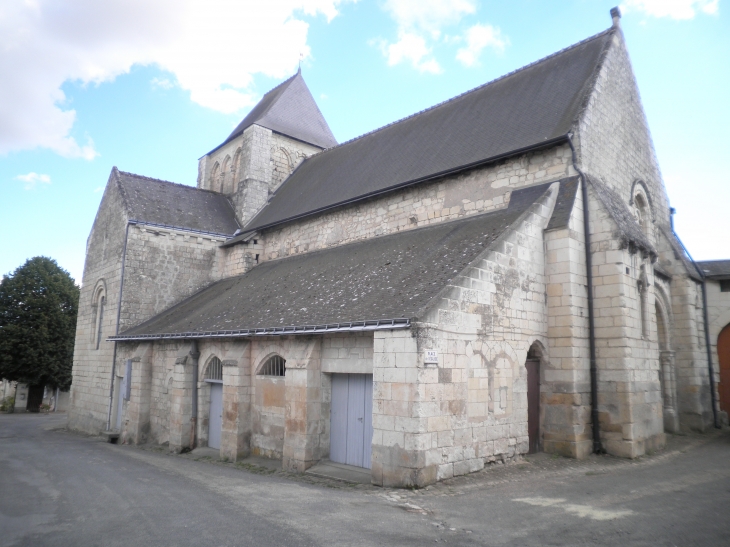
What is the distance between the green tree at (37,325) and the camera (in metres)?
27.5

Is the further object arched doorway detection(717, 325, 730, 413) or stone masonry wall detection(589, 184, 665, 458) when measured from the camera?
arched doorway detection(717, 325, 730, 413)

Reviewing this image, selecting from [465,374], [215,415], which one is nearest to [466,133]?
[465,374]

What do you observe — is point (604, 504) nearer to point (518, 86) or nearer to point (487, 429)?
point (487, 429)

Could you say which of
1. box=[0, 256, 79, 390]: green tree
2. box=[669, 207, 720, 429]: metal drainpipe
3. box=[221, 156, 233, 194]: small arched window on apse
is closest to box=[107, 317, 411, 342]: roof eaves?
box=[221, 156, 233, 194]: small arched window on apse

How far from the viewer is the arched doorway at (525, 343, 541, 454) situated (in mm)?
9945

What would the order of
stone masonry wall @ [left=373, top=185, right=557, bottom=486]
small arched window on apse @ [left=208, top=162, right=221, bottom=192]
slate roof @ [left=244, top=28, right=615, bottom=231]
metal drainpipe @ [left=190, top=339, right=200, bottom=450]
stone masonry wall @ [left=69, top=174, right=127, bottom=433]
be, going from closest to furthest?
1. stone masonry wall @ [left=373, top=185, right=557, bottom=486]
2. slate roof @ [left=244, top=28, right=615, bottom=231]
3. metal drainpipe @ [left=190, top=339, right=200, bottom=450]
4. stone masonry wall @ [left=69, top=174, right=127, bottom=433]
5. small arched window on apse @ [left=208, top=162, right=221, bottom=192]

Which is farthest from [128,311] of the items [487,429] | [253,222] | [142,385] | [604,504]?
[604,504]

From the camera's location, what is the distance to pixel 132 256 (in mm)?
17547

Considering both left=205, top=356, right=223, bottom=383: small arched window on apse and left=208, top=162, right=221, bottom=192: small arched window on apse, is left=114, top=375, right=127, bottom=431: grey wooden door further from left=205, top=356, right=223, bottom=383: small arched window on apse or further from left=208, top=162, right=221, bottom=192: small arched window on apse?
left=208, top=162, right=221, bottom=192: small arched window on apse

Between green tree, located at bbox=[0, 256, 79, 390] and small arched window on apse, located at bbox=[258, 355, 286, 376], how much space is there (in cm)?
2214

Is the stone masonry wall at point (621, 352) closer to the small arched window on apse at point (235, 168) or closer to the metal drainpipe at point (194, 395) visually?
the metal drainpipe at point (194, 395)

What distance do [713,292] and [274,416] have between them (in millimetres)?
12604

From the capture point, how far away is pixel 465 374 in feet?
27.6

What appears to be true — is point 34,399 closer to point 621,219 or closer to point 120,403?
point 120,403
